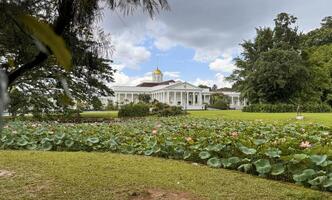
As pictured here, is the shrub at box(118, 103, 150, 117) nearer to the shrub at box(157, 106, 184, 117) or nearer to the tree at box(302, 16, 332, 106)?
the shrub at box(157, 106, 184, 117)

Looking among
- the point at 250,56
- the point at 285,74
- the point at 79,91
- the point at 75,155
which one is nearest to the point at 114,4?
the point at 75,155

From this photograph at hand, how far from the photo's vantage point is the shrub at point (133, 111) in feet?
86.2

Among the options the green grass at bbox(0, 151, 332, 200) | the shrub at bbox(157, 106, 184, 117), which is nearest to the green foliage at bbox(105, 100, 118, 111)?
the shrub at bbox(157, 106, 184, 117)

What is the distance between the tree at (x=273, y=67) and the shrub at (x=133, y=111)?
666 inches

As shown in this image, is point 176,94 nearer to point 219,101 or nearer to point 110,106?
point 219,101

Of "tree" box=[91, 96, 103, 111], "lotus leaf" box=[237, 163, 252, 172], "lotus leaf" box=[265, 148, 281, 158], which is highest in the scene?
"tree" box=[91, 96, 103, 111]

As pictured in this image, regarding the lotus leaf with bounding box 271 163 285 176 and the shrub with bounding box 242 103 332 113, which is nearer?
the lotus leaf with bounding box 271 163 285 176

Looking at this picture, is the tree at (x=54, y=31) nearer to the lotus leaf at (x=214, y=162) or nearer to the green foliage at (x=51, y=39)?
the green foliage at (x=51, y=39)

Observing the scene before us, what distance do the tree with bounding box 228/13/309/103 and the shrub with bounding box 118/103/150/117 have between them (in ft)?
55.5

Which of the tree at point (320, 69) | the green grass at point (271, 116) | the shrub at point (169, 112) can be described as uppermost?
the tree at point (320, 69)

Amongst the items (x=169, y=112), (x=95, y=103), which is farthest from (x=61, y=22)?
(x=169, y=112)

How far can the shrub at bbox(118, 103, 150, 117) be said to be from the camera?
2628cm

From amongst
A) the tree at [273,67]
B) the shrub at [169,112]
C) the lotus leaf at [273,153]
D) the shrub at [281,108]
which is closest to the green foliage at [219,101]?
the tree at [273,67]

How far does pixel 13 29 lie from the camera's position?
1.33m
